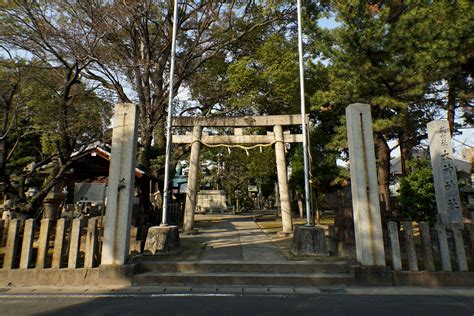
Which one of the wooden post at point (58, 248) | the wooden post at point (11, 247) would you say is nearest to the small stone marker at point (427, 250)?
the wooden post at point (58, 248)

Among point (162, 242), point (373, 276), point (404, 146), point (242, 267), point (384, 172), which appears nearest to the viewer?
point (373, 276)

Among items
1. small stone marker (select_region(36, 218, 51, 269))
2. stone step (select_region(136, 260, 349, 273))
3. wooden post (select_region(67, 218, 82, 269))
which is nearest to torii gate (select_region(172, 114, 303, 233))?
stone step (select_region(136, 260, 349, 273))

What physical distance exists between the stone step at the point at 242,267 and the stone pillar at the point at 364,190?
0.65m

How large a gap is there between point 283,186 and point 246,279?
17.2ft

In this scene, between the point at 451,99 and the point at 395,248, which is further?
the point at 451,99

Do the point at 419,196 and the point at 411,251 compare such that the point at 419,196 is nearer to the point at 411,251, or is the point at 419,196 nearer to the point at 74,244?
the point at 411,251

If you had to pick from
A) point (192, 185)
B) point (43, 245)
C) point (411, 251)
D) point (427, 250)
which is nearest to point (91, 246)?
point (43, 245)

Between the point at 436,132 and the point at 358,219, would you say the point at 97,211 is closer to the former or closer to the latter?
the point at 358,219

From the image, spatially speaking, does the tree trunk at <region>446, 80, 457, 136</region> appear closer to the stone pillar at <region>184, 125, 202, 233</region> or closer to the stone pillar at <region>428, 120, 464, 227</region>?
the stone pillar at <region>428, 120, 464, 227</region>

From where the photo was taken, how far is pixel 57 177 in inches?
290

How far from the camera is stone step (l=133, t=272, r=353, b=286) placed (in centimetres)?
569

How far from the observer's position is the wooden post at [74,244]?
5.76 metres

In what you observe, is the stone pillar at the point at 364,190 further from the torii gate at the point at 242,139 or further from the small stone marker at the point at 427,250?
the torii gate at the point at 242,139

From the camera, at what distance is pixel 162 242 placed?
6.98 m
